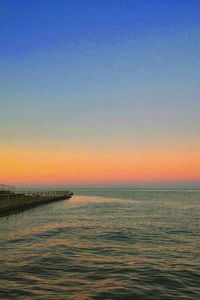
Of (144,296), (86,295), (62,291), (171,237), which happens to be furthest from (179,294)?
(171,237)

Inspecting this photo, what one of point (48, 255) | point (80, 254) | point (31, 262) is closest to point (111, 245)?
point (80, 254)

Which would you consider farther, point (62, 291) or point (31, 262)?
point (31, 262)

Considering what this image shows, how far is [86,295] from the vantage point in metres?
8.79

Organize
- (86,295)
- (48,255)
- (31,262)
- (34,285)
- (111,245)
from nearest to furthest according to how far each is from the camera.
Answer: (86,295), (34,285), (31,262), (48,255), (111,245)

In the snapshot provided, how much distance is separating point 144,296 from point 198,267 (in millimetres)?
4607

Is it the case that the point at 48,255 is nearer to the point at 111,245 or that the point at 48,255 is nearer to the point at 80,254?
the point at 80,254

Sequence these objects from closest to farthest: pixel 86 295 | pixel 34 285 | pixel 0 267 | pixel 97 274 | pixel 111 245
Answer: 1. pixel 86 295
2. pixel 34 285
3. pixel 97 274
4. pixel 0 267
5. pixel 111 245

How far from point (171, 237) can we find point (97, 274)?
10618 millimetres

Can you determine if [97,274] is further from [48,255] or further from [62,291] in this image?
[48,255]

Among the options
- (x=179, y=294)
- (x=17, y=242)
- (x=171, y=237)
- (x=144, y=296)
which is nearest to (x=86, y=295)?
(x=144, y=296)

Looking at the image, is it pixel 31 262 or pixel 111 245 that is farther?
pixel 111 245

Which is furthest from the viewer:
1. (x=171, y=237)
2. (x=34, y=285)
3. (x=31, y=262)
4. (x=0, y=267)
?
(x=171, y=237)

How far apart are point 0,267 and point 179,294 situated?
7427 mm

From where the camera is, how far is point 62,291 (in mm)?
9078
